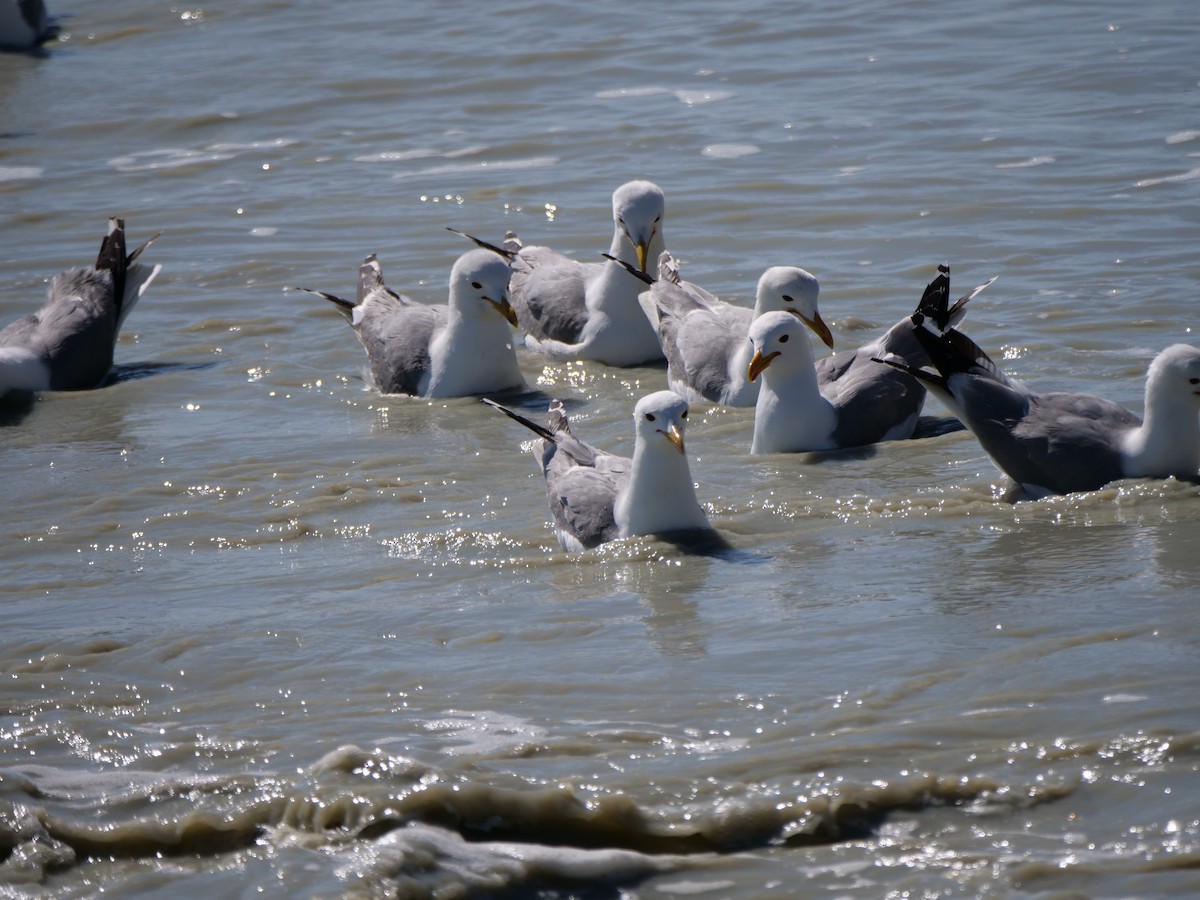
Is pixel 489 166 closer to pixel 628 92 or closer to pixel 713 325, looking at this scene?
pixel 628 92

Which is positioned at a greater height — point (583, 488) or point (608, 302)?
point (608, 302)

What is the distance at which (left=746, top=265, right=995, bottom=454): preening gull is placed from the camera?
8.59 metres

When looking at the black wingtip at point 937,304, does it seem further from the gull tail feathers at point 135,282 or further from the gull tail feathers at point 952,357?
the gull tail feathers at point 135,282

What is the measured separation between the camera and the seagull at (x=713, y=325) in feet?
30.6

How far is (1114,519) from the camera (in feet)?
23.5

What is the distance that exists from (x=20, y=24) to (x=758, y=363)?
1534cm

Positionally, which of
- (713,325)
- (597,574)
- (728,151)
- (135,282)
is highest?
(728,151)

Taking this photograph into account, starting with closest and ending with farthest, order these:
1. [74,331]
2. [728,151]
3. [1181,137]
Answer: [74,331]
[1181,137]
[728,151]

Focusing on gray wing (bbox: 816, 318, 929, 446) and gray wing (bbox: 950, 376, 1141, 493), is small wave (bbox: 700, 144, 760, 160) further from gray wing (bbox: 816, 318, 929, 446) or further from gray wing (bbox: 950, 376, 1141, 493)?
gray wing (bbox: 950, 376, 1141, 493)

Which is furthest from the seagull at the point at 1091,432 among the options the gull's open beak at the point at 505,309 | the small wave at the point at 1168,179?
the small wave at the point at 1168,179

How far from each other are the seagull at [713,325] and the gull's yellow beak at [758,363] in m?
0.33

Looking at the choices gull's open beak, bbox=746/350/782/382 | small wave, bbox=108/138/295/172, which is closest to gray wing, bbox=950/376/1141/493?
gull's open beak, bbox=746/350/782/382

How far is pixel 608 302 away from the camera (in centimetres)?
1077

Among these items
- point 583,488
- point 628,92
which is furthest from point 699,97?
point 583,488
